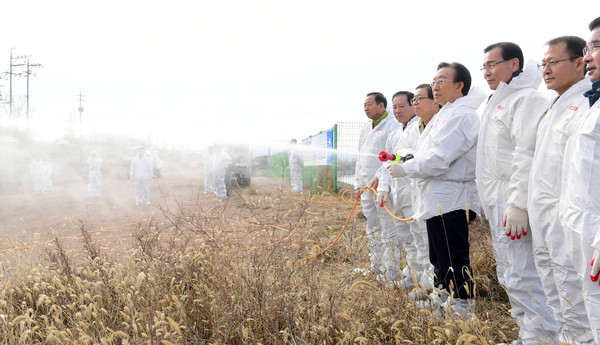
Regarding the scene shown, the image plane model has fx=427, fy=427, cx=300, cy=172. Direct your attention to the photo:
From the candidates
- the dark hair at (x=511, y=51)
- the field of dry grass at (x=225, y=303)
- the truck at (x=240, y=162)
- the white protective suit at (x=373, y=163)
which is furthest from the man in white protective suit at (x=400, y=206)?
the truck at (x=240, y=162)

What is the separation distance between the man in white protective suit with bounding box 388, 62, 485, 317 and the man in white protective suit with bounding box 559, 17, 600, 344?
1208mm

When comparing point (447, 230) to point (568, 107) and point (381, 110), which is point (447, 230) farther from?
point (381, 110)

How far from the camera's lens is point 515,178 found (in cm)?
255

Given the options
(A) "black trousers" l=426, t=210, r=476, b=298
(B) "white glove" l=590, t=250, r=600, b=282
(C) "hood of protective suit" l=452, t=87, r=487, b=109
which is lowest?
(A) "black trousers" l=426, t=210, r=476, b=298

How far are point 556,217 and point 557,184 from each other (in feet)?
0.56

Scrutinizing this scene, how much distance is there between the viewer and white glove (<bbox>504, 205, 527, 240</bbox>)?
2.50m

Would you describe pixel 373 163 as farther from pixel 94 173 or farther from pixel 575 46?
pixel 94 173

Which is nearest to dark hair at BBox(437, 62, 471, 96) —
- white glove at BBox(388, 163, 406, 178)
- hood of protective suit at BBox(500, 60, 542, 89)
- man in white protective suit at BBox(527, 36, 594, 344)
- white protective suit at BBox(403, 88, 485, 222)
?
white protective suit at BBox(403, 88, 485, 222)

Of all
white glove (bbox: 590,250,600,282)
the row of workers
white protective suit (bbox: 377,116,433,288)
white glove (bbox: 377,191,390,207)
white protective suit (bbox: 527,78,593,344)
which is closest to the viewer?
white glove (bbox: 590,250,600,282)

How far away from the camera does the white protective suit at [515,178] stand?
100 inches

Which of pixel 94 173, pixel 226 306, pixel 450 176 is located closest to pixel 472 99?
pixel 450 176

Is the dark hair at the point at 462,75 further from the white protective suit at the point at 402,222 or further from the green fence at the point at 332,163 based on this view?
the green fence at the point at 332,163

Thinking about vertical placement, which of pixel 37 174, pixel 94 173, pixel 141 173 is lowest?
pixel 37 174

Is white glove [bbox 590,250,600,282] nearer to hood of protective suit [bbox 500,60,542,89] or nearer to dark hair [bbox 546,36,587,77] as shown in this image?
dark hair [bbox 546,36,587,77]
